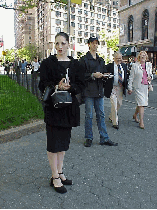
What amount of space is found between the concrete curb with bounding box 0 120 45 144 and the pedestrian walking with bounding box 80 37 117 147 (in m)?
1.44

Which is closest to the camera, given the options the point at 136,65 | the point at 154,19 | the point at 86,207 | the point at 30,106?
the point at 86,207

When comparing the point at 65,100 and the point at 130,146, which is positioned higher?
the point at 65,100

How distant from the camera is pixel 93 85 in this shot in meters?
5.20

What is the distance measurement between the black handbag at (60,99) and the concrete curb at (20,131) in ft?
8.80

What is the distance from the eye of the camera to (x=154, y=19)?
3647 centimetres

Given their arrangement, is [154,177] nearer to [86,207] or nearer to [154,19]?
[86,207]

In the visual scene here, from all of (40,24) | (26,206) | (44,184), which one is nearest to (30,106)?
(44,184)

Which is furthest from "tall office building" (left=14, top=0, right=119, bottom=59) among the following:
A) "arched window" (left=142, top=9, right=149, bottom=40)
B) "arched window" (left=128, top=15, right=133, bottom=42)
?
"arched window" (left=142, top=9, right=149, bottom=40)

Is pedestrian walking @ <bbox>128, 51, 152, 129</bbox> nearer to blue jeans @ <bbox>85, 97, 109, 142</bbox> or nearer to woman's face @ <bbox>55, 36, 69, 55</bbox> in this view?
blue jeans @ <bbox>85, 97, 109, 142</bbox>

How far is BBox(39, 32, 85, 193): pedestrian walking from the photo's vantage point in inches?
128

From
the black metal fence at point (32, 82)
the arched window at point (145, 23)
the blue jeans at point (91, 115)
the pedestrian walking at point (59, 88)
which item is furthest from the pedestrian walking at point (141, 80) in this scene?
the arched window at point (145, 23)

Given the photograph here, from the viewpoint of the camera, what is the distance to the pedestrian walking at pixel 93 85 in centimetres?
507

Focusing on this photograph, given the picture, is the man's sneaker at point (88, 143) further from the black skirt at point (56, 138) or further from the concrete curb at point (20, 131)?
the black skirt at point (56, 138)

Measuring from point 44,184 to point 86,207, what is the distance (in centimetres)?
81
